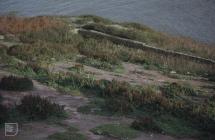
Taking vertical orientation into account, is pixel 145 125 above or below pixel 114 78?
below

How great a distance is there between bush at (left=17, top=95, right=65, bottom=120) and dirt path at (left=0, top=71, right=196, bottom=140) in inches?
12.4

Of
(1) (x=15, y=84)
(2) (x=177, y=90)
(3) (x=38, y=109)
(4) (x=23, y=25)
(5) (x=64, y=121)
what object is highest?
(4) (x=23, y=25)

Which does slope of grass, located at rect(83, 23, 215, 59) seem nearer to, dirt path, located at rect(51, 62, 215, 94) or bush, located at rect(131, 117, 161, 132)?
dirt path, located at rect(51, 62, 215, 94)

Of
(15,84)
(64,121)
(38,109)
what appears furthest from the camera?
(15,84)

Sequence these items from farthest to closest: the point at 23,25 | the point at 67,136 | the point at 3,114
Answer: the point at 23,25
the point at 3,114
the point at 67,136

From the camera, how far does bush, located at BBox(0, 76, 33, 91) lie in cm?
1201

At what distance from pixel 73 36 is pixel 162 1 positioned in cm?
2404

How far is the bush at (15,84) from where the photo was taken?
12008 mm

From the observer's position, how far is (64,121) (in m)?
10.0

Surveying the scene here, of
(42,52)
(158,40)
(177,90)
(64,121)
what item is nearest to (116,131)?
(64,121)

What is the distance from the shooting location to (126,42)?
2362 cm

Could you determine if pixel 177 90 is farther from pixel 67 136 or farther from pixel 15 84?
pixel 67 136

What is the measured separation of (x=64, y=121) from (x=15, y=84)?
2.83 meters

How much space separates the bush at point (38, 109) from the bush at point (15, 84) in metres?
1.56
